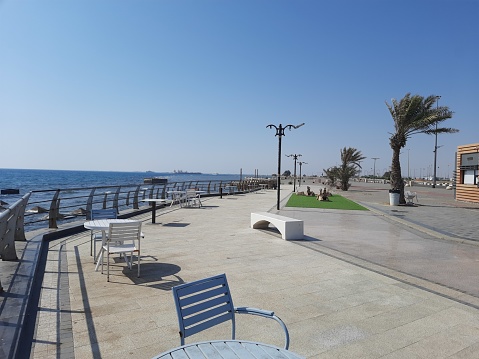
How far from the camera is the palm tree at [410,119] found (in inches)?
734

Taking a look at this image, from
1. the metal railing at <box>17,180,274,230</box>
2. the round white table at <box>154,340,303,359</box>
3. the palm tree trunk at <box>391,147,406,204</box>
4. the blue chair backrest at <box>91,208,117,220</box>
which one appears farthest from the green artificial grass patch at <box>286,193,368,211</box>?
the round white table at <box>154,340,303,359</box>

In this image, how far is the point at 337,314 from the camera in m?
3.97

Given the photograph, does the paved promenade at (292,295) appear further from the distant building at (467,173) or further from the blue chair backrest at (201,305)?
the distant building at (467,173)

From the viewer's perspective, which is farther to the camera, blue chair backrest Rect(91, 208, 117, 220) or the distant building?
the distant building

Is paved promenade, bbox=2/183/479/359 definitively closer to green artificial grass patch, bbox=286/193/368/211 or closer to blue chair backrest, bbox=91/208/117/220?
blue chair backrest, bbox=91/208/117/220

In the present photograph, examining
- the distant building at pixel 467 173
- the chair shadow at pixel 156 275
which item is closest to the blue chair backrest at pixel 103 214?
the chair shadow at pixel 156 275

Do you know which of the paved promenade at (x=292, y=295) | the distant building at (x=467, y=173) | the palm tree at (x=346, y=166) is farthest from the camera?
the palm tree at (x=346, y=166)

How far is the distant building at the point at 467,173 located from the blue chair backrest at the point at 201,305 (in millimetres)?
23361

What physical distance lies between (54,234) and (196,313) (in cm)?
663

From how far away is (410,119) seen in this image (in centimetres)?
1898

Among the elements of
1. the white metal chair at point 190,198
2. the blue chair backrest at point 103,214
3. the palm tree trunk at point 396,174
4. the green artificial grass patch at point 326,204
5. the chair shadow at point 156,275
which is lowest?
the chair shadow at point 156,275

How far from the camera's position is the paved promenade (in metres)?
3.26

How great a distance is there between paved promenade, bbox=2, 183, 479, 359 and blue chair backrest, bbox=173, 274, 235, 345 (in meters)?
0.89

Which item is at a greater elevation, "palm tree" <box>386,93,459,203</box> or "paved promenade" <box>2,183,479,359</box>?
"palm tree" <box>386,93,459,203</box>
